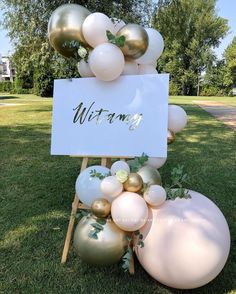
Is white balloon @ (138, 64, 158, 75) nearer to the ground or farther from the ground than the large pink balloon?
farther from the ground

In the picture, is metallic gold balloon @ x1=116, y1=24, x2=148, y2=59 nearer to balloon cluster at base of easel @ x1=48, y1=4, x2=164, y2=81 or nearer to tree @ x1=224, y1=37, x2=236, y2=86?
balloon cluster at base of easel @ x1=48, y1=4, x2=164, y2=81

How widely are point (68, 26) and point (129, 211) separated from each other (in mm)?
1269

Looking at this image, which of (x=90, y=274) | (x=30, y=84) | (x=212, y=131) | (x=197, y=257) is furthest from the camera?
(x=30, y=84)

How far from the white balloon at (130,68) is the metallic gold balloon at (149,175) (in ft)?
2.24

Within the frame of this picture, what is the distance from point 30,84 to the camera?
102 ft

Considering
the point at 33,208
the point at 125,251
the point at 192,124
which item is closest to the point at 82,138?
the point at 125,251

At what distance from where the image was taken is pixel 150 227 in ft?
6.97

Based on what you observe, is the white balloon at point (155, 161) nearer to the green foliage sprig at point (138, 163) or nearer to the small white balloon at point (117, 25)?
the green foliage sprig at point (138, 163)

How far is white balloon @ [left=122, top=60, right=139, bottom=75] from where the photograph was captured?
243 centimetres

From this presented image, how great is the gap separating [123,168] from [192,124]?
7.67 metres

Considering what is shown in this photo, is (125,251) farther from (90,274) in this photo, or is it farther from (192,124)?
(192,124)

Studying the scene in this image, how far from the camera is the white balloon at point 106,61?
7.22 feet

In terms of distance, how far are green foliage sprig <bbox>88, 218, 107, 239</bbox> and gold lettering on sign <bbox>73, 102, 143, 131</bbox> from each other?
2.16ft

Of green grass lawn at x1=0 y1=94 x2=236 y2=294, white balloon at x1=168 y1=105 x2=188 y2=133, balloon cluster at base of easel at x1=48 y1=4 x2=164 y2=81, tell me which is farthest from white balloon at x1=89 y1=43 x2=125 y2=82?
green grass lawn at x1=0 y1=94 x2=236 y2=294
